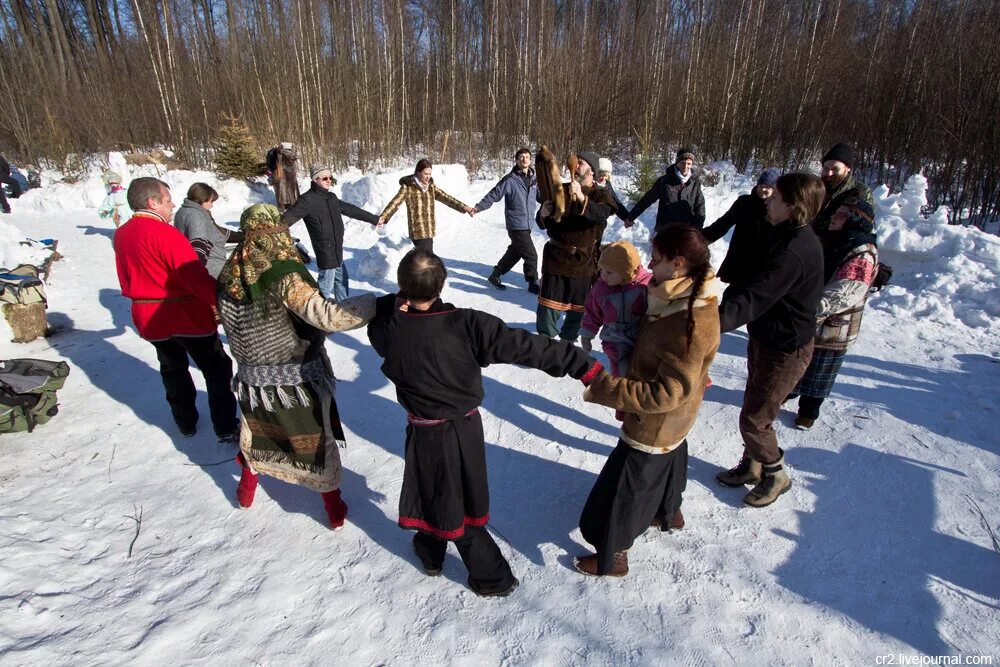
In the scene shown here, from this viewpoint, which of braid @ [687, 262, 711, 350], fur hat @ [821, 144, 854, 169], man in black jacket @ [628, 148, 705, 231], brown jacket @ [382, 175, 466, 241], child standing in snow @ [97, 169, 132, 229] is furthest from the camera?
child standing in snow @ [97, 169, 132, 229]

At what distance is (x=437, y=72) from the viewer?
46.4 feet

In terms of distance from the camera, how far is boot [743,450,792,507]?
287cm

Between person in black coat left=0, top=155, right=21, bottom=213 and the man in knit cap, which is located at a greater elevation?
the man in knit cap

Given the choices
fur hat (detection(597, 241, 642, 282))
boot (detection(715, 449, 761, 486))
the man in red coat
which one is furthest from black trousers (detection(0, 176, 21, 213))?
boot (detection(715, 449, 761, 486))

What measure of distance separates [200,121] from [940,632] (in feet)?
56.2

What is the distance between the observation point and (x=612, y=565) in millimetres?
2369

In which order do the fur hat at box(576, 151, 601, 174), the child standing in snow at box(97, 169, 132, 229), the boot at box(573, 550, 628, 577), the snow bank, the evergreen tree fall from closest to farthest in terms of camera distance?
the boot at box(573, 550, 628, 577) → the fur hat at box(576, 151, 601, 174) → the snow bank → the child standing in snow at box(97, 169, 132, 229) → the evergreen tree

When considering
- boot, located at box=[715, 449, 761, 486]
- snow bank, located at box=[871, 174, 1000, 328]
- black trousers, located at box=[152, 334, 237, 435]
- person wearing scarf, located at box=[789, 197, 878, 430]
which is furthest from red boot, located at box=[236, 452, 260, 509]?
snow bank, located at box=[871, 174, 1000, 328]

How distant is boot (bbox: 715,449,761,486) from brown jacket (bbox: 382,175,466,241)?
402cm

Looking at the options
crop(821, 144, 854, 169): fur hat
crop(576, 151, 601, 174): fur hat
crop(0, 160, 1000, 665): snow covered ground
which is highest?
crop(821, 144, 854, 169): fur hat

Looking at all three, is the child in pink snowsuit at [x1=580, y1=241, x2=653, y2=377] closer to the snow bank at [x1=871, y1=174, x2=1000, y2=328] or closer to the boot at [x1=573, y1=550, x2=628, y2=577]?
the boot at [x1=573, y1=550, x2=628, y2=577]

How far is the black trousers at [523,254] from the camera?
6.07 metres

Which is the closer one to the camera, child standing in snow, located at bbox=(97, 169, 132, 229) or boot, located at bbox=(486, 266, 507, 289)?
boot, located at bbox=(486, 266, 507, 289)

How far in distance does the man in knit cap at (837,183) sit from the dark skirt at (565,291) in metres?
1.70
